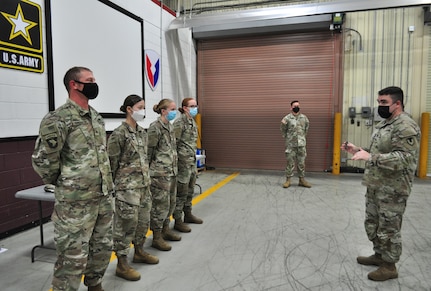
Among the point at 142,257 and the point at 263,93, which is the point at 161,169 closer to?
the point at 142,257

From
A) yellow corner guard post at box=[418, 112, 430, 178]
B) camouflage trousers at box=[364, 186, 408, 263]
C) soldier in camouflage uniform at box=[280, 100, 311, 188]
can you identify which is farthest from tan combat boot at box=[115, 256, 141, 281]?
yellow corner guard post at box=[418, 112, 430, 178]

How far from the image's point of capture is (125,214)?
257 centimetres

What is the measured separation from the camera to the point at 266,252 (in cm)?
323

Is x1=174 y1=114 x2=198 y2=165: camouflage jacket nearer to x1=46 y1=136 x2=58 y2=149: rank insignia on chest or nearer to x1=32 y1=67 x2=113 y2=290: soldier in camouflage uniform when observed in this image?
x1=32 y1=67 x2=113 y2=290: soldier in camouflage uniform

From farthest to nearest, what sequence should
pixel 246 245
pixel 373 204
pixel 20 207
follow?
pixel 20 207
pixel 246 245
pixel 373 204

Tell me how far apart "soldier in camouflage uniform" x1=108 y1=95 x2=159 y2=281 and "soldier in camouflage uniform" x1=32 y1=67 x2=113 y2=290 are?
0.41m

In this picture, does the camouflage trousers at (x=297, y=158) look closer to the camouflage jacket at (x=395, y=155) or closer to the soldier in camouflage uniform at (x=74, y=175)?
the camouflage jacket at (x=395, y=155)

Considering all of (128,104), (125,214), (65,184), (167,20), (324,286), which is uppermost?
(167,20)

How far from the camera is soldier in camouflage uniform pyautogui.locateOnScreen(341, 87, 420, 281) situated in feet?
8.12

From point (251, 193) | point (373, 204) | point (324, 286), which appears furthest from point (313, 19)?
point (324, 286)

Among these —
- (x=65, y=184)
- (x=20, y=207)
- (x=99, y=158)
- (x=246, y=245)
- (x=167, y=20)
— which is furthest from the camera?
(x=167, y=20)

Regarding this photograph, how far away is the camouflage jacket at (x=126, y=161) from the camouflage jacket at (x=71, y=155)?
1.41 feet

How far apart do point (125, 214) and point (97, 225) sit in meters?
0.43

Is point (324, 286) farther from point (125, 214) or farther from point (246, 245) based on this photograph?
point (125, 214)
